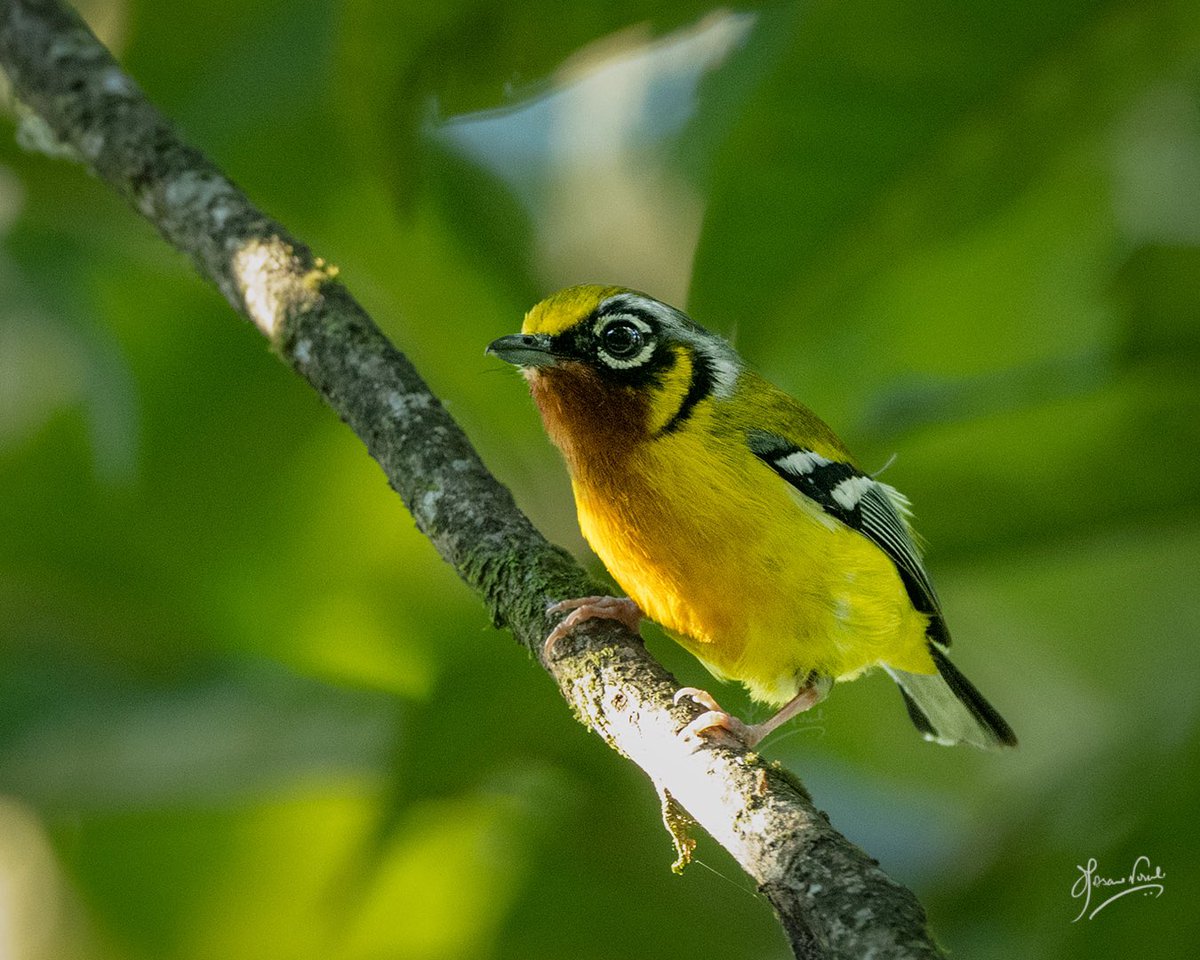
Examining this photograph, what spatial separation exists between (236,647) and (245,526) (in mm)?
374

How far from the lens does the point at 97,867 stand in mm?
4090

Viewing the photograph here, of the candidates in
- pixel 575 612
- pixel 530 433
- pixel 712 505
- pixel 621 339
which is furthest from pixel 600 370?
pixel 530 433

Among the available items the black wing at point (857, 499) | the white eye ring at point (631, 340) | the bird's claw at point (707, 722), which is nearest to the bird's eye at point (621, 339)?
the white eye ring at point (631, 340)

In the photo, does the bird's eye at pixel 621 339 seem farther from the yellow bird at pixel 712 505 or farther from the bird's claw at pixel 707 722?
the bird's claw at pixel 707 722

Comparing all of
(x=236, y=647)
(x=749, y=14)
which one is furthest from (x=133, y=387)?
(x=749, y=14)

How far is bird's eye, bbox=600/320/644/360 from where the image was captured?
2955mm

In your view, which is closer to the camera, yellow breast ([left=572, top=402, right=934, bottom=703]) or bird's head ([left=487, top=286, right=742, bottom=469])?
yellow breast ([left=572, top=402, right=934, bottom=703])

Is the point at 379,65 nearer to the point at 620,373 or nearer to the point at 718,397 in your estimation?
the point at 620,373

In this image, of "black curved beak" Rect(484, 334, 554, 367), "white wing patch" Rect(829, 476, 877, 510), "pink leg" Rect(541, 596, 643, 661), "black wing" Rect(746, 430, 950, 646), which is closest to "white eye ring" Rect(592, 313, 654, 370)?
"black curved beak" Rect(484, 334, 554, 367)

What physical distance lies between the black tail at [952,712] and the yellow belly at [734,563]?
0.80 m

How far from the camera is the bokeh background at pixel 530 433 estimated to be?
281cm

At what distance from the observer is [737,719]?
2.46 m

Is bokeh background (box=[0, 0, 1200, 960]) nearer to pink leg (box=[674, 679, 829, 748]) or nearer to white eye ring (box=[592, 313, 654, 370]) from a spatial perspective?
white eye ring (box=[592, 313, 654, 370])

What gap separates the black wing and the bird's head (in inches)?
9.5
